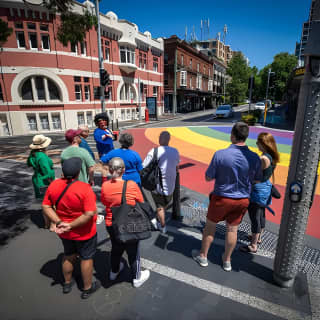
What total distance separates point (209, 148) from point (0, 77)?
17487 millimetres

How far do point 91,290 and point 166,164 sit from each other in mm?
2001

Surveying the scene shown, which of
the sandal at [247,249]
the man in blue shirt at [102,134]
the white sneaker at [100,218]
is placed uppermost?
the man in blue shirt at [102,134]

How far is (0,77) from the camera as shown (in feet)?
57.0

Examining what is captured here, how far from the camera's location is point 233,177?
2.65m

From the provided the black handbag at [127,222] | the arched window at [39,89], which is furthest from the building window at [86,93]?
the black handbag at [127,222]

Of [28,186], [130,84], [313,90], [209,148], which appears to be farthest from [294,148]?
[130,84]

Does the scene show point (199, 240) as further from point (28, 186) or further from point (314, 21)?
point (28, 186)

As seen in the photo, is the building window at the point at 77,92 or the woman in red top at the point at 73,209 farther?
the building window at the point at 77,92

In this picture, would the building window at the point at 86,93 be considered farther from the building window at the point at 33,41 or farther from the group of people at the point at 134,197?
the group of people at the point at 134,197

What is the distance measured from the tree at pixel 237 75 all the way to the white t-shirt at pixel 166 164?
2544 inches

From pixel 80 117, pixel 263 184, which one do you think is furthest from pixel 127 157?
pixel 80 117

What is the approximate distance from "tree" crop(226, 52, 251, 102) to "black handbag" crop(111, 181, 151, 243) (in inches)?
2599

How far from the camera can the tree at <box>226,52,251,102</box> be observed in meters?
60.1

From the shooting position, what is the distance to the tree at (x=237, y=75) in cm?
6009
